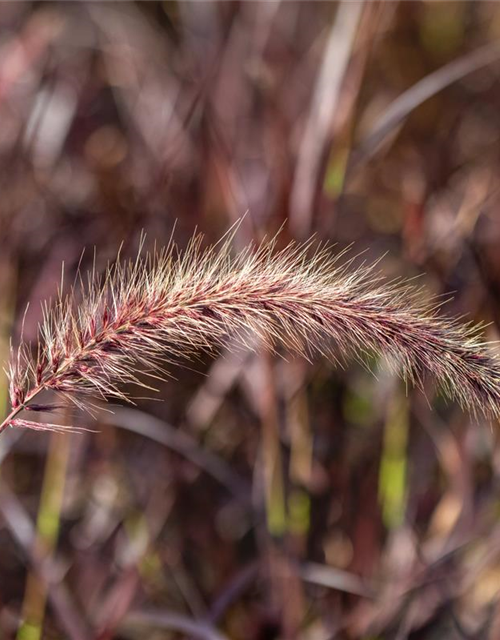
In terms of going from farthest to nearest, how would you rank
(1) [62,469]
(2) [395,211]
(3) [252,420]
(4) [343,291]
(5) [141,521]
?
(2) [395,211] → (3) [252,420] → (5) [141,521] → (1) [62,469] → (4) [343,291]

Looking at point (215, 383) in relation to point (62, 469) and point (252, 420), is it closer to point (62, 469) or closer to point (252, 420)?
point (252, 420)

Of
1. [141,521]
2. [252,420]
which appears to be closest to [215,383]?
[252,420]

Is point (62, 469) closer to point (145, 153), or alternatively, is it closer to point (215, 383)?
point (215, 383)

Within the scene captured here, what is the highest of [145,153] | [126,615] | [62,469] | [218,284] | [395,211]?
[395,211]

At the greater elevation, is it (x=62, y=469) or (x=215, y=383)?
(x=215, y=383)

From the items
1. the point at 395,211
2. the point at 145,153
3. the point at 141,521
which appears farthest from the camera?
the point at 395,211

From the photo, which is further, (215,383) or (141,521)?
(215,383)
